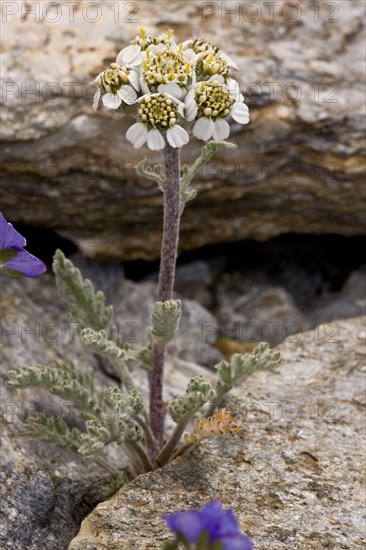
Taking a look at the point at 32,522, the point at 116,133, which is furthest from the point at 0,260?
the point at 116,133

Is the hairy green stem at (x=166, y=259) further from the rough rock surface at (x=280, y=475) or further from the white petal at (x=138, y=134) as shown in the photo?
the rough rock surface at (x=280, y=475)

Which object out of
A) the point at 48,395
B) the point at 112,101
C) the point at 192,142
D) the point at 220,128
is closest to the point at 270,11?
the point at 192,142

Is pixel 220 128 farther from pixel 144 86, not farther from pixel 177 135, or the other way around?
pixel 144 86

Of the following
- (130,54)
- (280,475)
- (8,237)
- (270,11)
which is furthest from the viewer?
(270,11)

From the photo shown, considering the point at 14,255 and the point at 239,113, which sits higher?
the point at 239,113

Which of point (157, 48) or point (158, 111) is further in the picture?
point (157, 48)

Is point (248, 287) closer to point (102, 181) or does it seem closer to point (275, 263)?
point (275, 263)

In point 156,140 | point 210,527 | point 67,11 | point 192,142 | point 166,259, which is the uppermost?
point 67,11
